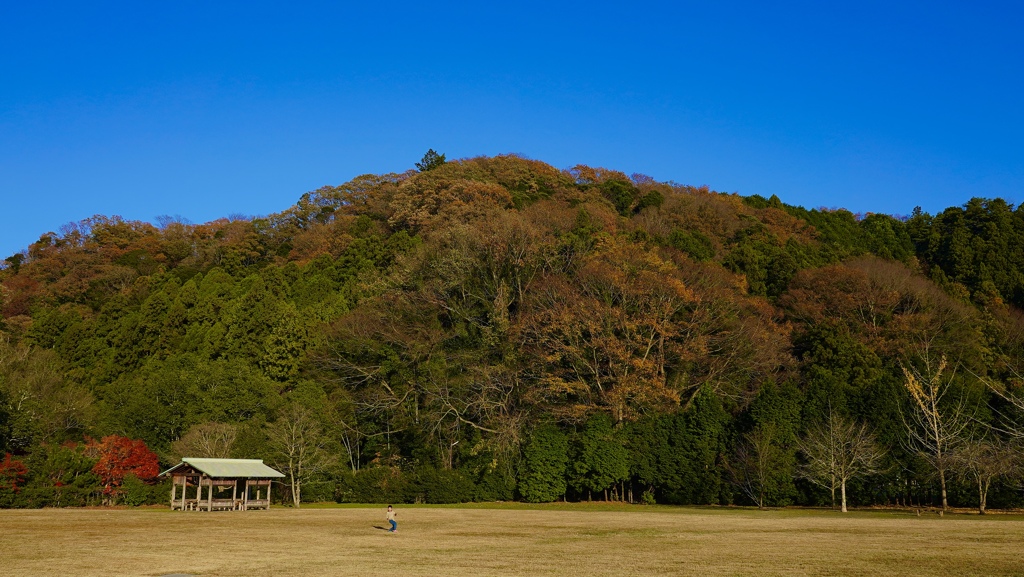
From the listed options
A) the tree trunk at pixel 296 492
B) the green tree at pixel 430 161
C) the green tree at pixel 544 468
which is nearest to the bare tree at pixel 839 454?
the green tree at pixel 544 468

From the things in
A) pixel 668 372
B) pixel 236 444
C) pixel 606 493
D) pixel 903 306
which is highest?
pixel 903 306

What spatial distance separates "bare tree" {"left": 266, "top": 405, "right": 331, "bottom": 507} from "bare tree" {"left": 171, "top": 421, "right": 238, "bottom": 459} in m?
2.15

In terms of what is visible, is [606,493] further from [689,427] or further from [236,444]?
[236,444]

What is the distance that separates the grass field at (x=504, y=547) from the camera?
46.2 ft

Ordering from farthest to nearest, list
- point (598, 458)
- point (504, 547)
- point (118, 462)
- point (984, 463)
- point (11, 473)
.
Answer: point (598, 458), point (118, 462), point (11, 473), point (984, 463), point (504, 547)

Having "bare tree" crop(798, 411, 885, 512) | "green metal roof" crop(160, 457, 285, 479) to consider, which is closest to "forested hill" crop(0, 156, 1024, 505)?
"bare tree" crop(798, 411, 885, 512)

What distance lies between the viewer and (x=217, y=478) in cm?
3594

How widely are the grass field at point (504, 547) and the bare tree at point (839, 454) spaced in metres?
9.64

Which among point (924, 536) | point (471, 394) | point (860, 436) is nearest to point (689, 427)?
point (860, 436)

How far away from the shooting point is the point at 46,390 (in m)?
49.2

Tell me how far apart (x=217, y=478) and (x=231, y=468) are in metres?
0.89

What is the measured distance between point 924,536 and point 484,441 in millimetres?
28615

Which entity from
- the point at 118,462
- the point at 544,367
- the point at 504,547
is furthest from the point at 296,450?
the point at 504,547

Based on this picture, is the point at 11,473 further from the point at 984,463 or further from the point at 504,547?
the point at 984,463
